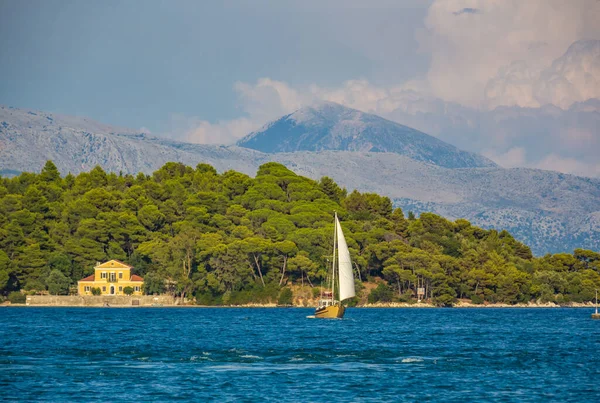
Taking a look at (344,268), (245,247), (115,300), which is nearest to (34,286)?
(115,300)

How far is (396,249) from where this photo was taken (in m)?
157

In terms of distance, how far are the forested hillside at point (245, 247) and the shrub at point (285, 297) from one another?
65 centimetres

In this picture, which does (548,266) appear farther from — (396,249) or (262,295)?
(262,295)

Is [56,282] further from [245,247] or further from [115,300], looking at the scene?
[245,247]

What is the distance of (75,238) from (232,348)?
96.8 metres

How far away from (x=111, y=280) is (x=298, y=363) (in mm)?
98650

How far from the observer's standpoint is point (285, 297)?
5989 inches

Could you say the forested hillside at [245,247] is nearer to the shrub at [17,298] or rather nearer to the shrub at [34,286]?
the shrub at [34,286]

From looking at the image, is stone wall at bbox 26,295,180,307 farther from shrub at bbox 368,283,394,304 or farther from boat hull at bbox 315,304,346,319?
boat hull at bbox 315,304,346,319

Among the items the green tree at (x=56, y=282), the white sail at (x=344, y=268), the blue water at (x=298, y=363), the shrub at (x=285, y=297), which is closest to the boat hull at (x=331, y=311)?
the white sail at (x=344, y=268)

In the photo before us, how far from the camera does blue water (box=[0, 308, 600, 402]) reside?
44.3m

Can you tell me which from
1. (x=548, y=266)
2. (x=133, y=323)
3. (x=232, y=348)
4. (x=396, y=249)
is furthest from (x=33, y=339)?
(x=548, y=266)

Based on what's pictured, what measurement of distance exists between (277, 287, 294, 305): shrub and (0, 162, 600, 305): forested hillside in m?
0.65

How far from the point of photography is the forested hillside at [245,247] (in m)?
150
